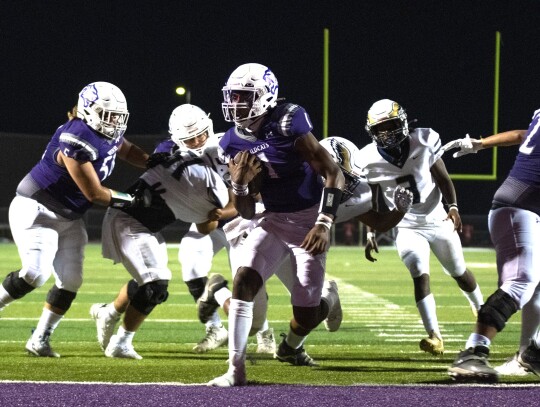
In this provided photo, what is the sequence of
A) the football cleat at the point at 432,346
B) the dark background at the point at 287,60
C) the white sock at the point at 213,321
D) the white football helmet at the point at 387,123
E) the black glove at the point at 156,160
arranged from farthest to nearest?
the dark background at the point at 287,60
the white sock at the point at 213,321
the white football helmet at the point at 387,123
the football cleat at the point at 432,346
the black glove at the point at 156,160

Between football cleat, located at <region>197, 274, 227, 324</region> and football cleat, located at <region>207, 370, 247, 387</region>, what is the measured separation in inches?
76.5

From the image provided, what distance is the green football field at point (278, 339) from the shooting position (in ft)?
19.3

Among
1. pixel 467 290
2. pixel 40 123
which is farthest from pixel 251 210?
pixel 40 123

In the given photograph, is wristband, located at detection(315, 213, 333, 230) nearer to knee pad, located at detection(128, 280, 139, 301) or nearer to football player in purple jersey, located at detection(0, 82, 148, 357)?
football player in purple jersey, located at detection(0, 82, 148, 357)

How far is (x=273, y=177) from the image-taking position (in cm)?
560

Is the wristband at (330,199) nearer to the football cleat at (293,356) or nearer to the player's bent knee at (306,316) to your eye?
the player's bent knee at (306,316)

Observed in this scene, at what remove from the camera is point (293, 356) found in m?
6.38

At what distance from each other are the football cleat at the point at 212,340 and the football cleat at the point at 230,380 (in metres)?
1.87

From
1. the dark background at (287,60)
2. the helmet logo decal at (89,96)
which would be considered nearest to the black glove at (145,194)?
the helmet logo decal at (89,96)

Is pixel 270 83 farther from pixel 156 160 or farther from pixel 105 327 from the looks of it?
pixel 105 327

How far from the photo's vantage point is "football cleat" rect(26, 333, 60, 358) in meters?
6.71

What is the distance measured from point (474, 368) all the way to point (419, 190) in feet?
7.76

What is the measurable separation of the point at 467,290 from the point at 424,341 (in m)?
0.90

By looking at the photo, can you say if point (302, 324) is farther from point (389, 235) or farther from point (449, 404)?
point (389, 235)
